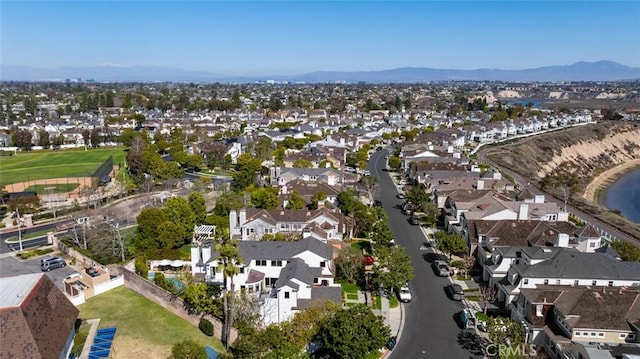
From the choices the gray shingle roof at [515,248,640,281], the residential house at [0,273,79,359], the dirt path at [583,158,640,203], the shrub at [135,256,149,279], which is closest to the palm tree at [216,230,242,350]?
the residential house at [0,273,79,359]

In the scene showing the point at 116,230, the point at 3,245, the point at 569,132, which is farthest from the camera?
the point at 569,132

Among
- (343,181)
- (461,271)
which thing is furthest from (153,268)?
(343,181)

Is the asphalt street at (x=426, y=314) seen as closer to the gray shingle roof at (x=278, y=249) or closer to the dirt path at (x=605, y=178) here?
the gray shingle roof at (x=278, y=249)

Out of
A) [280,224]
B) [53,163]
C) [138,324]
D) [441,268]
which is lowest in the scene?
[138,324]

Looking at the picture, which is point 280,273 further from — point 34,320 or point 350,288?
point 34,320

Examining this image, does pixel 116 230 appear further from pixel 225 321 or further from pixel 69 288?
pixel 225 321

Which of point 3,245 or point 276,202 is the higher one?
point 276,202

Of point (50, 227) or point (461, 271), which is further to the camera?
point (50, 227)

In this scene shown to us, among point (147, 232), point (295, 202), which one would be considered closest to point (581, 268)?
point (295, 202)
